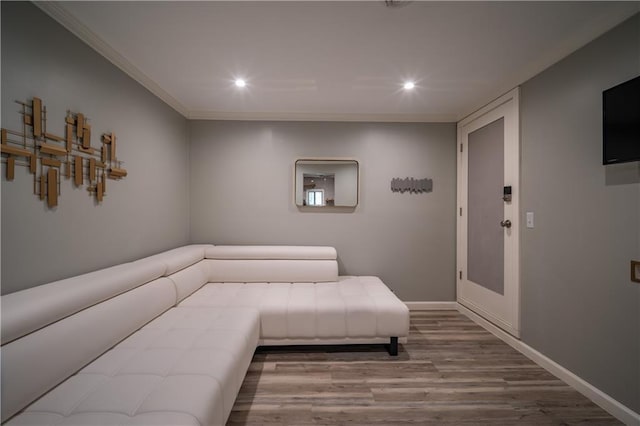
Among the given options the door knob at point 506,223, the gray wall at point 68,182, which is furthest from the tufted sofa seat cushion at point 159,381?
the door knob at point 506,223

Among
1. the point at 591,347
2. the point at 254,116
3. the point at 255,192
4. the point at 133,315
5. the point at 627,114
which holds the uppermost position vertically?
the point at 254,116

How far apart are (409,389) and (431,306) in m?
1.64

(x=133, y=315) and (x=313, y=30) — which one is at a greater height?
(x=313, y=30)

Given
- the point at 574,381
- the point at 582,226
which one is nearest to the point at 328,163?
the point at 582,226

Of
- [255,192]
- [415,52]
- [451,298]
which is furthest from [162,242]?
[451,298]

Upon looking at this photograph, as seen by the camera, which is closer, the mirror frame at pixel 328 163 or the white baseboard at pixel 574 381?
the white baseboard at pixel 574 381

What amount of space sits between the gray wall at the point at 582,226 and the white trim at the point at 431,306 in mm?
1000

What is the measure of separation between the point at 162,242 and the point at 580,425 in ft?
11.6

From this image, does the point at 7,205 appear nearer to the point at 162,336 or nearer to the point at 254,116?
the point at 162,336

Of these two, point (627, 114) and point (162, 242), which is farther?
point (162, 242)

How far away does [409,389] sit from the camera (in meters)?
1.80

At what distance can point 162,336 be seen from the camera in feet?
5.17

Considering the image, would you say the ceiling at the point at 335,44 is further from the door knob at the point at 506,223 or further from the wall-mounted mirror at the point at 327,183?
the door knob at the point at 506,223

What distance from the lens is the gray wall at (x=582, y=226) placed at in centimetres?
152
